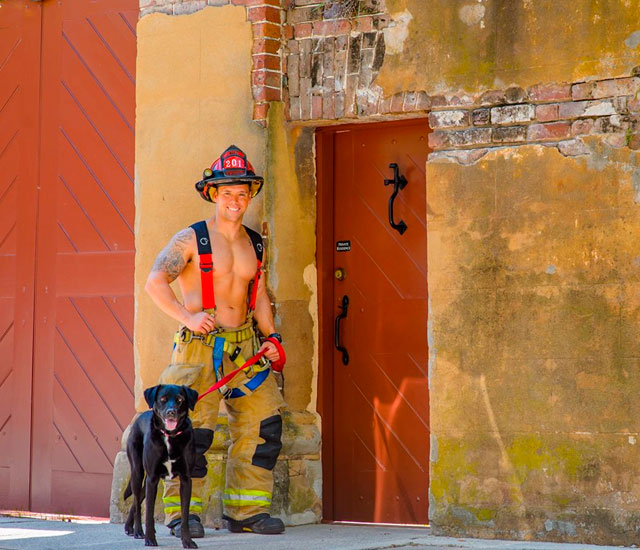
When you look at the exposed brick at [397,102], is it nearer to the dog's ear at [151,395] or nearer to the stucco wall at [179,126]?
the stucco wall at [179,126]

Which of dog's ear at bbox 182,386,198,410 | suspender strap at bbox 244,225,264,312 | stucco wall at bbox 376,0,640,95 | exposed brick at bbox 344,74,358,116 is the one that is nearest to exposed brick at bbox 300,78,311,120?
exposed brick at bbox 344,74,358,116

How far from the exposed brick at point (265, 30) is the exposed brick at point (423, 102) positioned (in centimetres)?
110

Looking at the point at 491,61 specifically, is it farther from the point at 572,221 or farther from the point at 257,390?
the point at 257,390

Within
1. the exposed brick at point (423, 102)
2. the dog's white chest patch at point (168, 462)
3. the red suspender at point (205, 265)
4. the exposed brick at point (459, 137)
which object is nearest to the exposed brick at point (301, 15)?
the exposed brick at point (423, 102)

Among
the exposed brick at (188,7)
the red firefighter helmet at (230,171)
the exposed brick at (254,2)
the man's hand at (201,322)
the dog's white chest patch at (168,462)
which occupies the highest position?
the exposed brick at (188,7)

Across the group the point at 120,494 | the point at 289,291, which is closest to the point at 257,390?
the point at 289,291

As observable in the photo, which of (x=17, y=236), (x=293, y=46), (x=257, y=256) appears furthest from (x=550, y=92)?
(x=17, y=236)

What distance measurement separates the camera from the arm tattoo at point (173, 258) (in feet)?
24.5

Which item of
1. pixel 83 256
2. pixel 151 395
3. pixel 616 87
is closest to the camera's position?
pixel 151 395

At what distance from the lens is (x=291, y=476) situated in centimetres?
795

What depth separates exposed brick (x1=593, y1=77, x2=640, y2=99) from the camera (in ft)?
23.1

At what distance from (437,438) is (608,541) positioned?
45.3 inches

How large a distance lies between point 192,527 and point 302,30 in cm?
320

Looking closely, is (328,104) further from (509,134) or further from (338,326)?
(338,326)
